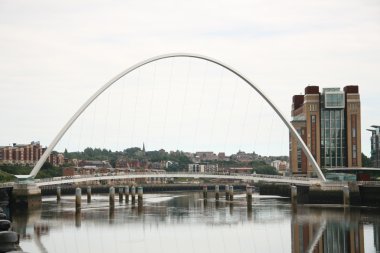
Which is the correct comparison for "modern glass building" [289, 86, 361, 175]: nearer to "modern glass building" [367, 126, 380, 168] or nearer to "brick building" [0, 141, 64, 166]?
"modern glass building" [367, 126, 380, 168]

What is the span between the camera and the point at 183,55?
78188mm

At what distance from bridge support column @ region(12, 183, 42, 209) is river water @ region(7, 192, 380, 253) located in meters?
1.62

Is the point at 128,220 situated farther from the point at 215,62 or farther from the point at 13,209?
the point at 215,62

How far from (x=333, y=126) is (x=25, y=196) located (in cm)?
5541

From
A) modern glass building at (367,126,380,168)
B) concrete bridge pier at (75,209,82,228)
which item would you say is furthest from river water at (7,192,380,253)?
modern glass building at (367,126,380,168)

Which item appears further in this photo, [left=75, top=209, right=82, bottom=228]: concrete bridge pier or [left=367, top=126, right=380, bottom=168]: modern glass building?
[left=367, top=126, right=380, bottom=168]: modern glass building

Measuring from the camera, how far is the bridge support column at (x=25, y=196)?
2803 inches

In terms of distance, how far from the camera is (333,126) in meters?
108

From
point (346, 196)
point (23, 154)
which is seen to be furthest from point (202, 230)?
point (23, 154)

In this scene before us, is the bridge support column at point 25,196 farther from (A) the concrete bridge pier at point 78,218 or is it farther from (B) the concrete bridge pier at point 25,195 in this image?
(A) the concrete bridge pier at point 78,218

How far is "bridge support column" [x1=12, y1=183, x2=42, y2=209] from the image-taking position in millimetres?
71188

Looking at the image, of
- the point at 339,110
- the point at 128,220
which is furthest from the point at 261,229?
the point at 339,110

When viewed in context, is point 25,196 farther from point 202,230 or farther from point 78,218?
point 202,230

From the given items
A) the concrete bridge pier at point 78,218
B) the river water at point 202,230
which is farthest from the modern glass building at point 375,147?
the concrete bridge pier at point 78,218
